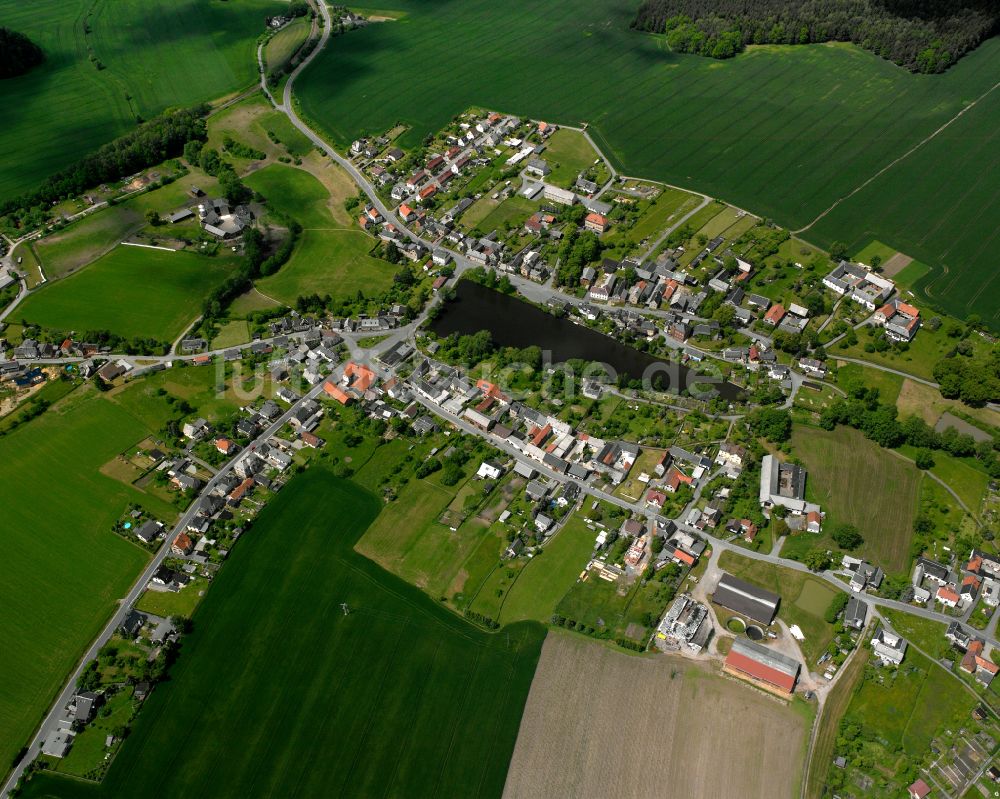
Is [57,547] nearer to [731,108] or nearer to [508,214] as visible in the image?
[508,214]

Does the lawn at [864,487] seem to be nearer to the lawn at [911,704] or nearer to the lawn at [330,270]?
the lawn at [911,704]

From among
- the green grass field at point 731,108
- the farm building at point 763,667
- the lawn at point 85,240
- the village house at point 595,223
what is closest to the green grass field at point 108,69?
the lawn at point 85,240

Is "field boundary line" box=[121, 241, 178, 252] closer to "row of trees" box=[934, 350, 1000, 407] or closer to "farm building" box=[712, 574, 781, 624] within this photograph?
"farm building" box=[712, 574, 781, 624]

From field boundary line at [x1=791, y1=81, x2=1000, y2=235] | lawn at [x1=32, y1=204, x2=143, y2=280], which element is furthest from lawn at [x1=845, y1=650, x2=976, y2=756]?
lawn at [x1=32, y1=204, x2=143, y2=280]

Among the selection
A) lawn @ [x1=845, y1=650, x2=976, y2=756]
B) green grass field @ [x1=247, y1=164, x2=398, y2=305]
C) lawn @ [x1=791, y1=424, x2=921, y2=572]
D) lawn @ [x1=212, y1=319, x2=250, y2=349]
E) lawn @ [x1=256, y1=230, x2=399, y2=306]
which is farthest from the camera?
green grass field @ [x1=247, y1=164, x2=398, y2=305]

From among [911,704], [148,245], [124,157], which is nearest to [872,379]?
[911,704]
